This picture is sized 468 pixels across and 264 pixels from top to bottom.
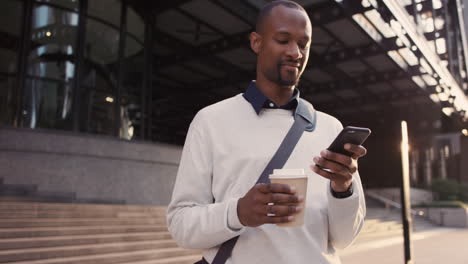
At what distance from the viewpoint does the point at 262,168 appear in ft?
4.80

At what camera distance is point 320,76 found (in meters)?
22.2

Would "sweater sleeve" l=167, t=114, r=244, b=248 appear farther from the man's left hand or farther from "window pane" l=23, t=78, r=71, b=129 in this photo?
"window pane" l=23, t=78, r=71, b=129

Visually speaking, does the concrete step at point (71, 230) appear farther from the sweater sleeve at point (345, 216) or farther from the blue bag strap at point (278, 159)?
the sweater sleeve at point (345, 216)

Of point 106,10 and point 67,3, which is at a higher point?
point 106,10

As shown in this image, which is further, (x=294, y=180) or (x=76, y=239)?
(x=76, y=239)

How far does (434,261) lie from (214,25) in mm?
11459

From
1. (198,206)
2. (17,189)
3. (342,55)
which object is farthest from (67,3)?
(198,206)

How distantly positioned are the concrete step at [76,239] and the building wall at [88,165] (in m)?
4.92

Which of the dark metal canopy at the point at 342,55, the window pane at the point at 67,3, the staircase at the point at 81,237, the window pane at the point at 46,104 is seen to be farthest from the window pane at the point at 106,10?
the staircase at the point at 81,237

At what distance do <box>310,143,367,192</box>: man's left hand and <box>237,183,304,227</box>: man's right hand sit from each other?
5.6 inches

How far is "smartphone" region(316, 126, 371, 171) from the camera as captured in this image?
3.65 ft

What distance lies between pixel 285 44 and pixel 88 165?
1196 cm

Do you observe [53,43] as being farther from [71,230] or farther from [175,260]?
[175,260]

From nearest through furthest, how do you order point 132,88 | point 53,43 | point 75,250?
point 75,250, point 53,43, point 132,88
